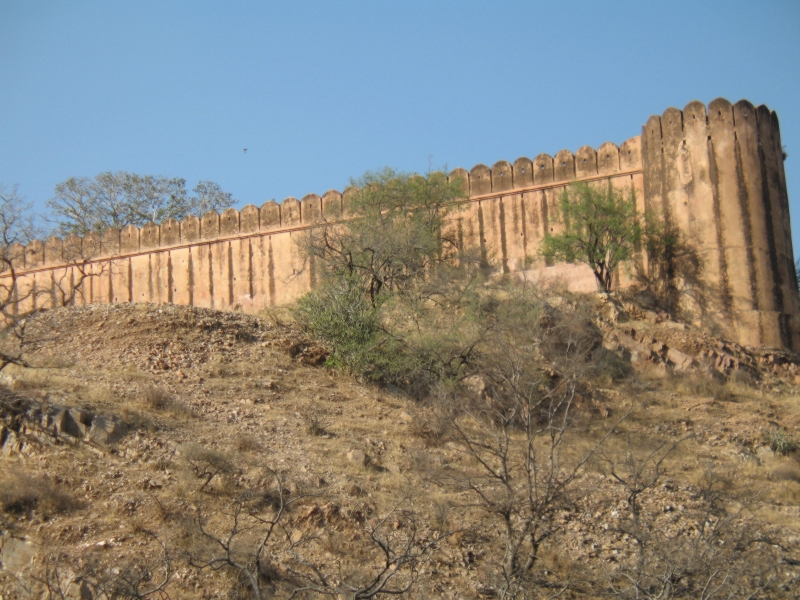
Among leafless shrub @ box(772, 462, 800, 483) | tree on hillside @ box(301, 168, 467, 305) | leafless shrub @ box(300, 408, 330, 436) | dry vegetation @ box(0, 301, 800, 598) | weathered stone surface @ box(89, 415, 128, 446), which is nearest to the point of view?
dry vegetation @ box(0, 301, 800, 598)

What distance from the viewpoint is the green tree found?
59.0 feet

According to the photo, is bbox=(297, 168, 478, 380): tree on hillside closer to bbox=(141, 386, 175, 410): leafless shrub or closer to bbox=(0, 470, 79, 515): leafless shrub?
bbox=(141, 386, 175, 410): leafless shrub

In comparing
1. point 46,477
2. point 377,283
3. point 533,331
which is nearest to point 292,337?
point 377,283

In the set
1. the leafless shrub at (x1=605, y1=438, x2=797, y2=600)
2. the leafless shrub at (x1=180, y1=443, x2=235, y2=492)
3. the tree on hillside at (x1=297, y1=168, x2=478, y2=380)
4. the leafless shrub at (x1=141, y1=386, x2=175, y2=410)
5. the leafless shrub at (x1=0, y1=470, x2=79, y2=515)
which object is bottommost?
the leafless shrub at (x1=605, y1=438, x2=797, y2=600)

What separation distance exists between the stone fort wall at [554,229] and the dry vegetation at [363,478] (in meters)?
1.92

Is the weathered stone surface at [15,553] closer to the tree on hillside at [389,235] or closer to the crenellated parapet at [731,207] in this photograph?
the tree on hillside at [389,235]

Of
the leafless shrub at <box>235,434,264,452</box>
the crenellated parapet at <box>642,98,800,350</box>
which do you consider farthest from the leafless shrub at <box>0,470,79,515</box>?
the crenellated parapet at <box>642,98,800,350</box>

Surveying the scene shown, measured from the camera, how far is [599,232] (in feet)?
59.4

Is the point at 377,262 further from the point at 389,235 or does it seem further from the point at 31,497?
the point at 31,497

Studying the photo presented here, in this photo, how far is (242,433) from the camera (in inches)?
484

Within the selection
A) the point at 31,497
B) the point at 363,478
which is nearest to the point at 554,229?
the point at 363,478

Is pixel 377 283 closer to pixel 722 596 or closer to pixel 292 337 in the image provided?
pixel 292 337

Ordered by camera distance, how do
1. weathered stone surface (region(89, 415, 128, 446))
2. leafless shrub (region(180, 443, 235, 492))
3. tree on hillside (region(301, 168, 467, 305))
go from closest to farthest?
leafless shrub (region(180, 443, 235, 492)), weathered stone surface (region(89, 415, 128, 446)), tree on hillside (region(301, 168, 467, 305))

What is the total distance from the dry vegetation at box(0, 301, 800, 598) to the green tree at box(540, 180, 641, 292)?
7.53 ft
